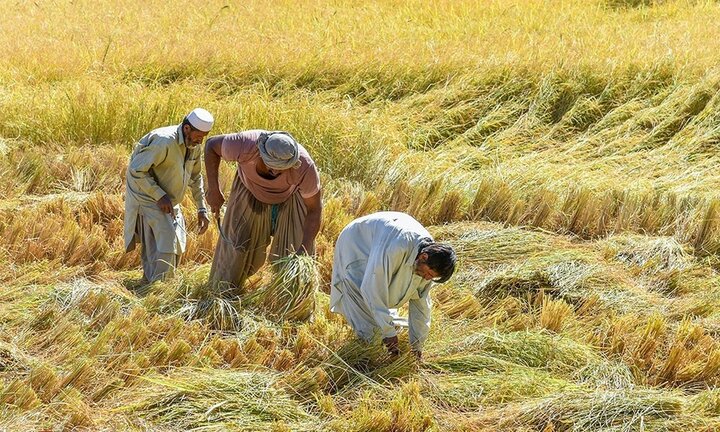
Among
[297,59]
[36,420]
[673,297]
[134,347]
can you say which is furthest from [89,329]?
[297,59]

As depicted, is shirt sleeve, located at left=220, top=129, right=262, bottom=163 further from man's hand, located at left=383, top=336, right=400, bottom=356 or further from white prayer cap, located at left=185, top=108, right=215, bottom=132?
man's hand, located at left=383, top=336, right=400, bottom=356

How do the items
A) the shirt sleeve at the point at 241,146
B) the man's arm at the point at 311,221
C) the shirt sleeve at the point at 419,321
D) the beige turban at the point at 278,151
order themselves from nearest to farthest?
the shirt sleeve at the point at 419,321 → the beige turban at the point at 278,151 → the shirt sleeve at the point at 241,146 → the man's arm at the point at 311,221

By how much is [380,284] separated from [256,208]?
3.93 ft

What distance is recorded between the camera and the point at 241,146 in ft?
16.8

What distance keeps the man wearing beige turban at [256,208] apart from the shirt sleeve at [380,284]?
2.80 feet

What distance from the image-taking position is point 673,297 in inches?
221

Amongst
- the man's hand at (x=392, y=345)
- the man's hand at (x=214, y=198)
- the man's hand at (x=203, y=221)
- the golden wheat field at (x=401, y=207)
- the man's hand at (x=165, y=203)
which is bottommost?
the golden wheat field at (x=401, y=207)

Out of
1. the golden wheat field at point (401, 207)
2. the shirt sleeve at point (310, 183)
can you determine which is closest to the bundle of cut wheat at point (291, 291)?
the golden wheat field at point (401, 207)

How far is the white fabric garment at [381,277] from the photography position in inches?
170

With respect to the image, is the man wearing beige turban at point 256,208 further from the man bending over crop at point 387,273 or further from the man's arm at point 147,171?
the man bending over crop at point 387,273

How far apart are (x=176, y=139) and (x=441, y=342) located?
176 cm

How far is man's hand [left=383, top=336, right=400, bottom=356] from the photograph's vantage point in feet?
14.8

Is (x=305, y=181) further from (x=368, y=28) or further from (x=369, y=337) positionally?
(x=368, y=28)

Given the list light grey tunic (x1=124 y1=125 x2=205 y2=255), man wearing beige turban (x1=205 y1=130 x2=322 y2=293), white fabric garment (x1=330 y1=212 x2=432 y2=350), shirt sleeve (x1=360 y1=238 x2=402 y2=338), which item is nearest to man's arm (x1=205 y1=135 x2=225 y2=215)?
man wearing beige turban (x1=205 y1=130 x2=322 y2=293)
